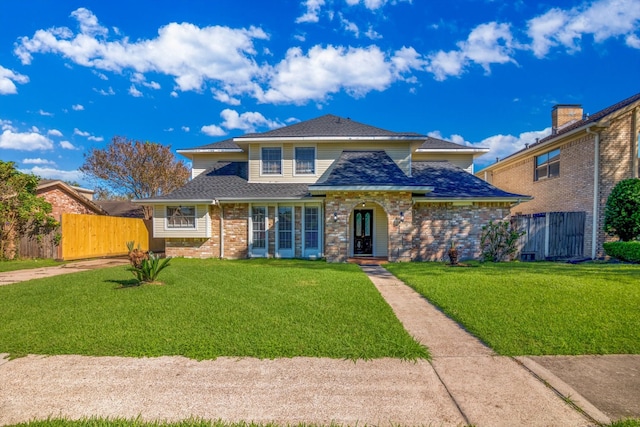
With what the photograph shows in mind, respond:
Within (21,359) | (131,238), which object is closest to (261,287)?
(21,359)

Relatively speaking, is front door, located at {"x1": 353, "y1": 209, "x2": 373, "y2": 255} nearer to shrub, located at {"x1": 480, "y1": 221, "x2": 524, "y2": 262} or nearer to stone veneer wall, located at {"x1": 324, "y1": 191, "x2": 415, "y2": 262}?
stone veneer wall, located at {"x1": 324, "y1": 191, "x2": 415, "y2": 262}

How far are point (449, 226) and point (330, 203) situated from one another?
507cm

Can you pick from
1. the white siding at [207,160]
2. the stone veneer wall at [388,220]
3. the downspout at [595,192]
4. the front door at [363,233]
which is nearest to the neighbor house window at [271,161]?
the white siding at [207,160]

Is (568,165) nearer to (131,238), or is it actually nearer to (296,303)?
(296,303)

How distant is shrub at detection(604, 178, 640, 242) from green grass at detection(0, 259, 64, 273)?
21557 millimetres

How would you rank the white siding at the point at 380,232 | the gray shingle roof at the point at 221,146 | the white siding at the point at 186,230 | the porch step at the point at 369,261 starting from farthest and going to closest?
the gray shingle roof at the point at 221,146 → the white siding at the point at 380,232 → the white siding at the point at 186,230 → the porch step at the point at 369,261

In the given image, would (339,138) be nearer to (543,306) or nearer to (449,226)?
(449,226)

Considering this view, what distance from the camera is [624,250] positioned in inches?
442

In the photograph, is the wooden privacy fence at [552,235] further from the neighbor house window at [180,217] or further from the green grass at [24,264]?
the green grass at [24,264]

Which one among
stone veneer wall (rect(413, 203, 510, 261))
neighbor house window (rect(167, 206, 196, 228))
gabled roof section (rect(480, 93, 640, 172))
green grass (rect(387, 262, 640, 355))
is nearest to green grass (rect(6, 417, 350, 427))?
green grass (rect(387, 262, 640, 355))

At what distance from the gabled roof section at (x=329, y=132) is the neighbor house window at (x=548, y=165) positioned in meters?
7.23

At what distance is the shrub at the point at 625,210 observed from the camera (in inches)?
444

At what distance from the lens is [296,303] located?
227 inches

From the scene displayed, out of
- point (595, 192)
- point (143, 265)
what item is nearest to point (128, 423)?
point (143, 265)
